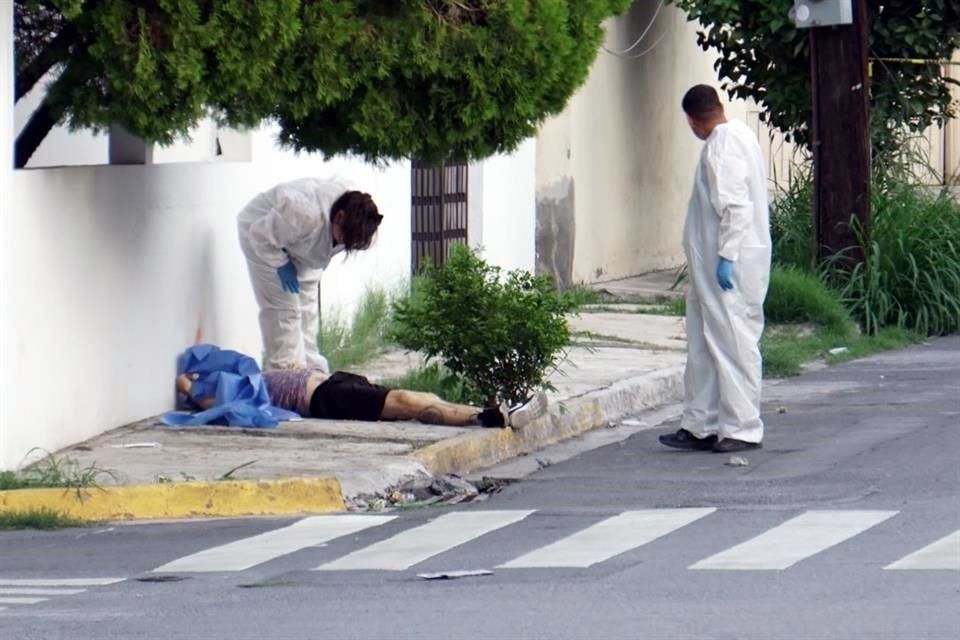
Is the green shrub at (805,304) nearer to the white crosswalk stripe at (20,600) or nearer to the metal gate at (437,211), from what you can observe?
the metal gate at (437,211)

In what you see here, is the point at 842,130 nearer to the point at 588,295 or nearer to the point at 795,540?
the point at 588,295

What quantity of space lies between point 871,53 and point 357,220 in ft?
28.0

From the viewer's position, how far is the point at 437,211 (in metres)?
16.5

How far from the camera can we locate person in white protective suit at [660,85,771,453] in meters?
9.88

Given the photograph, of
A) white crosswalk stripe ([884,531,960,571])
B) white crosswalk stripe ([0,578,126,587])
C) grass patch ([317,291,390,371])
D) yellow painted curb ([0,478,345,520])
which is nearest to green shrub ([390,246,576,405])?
yellow painted curb ([0,478,345,520])

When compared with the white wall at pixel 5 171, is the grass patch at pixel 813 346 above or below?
below

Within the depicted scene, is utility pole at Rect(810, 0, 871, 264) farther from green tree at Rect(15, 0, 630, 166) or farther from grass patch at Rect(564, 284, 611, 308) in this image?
green tree at Rect(15, 0, 630, 166)

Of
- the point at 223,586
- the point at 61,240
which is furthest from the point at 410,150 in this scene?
the point at 223,586

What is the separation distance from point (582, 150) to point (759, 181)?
856 cm

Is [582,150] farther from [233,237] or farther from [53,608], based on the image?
[53,608]

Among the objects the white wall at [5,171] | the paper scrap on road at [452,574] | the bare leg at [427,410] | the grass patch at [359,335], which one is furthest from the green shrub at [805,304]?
the paper scrap on road at [452,574]

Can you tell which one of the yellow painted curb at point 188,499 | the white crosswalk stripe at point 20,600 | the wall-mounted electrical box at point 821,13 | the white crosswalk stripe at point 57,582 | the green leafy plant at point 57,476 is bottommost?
the white crosswalk stripe at point 20,600

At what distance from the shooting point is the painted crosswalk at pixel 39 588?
695 cm

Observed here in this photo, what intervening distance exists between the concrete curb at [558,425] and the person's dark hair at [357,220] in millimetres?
1304
